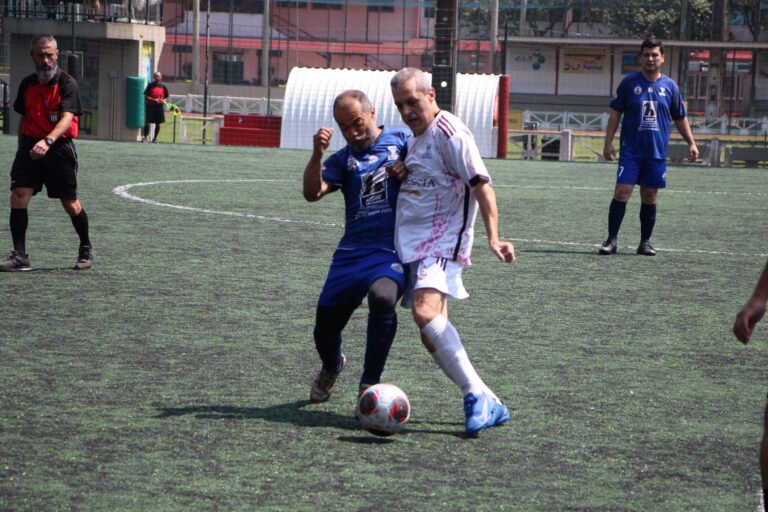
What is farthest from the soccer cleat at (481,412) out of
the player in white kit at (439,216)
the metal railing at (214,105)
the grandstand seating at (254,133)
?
the metal railing at (214,105)

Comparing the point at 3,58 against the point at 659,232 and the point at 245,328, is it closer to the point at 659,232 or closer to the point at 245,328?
the point at 659,232

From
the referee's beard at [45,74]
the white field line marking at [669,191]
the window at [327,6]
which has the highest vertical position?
the window at [327,6]

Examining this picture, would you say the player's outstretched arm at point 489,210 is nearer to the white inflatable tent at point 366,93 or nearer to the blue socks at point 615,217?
the blue socks at point 615,217

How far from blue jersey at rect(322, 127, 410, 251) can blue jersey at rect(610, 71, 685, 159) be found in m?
6.99

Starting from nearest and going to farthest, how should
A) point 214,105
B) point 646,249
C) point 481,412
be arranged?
point 481,412 < point 646,249 < point 214,105

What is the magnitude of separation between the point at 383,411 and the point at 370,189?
1.09m

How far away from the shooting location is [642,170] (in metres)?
12.6

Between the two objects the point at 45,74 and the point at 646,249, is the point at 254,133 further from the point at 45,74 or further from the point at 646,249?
the point at 45,74

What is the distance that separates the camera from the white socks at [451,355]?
5.60 m

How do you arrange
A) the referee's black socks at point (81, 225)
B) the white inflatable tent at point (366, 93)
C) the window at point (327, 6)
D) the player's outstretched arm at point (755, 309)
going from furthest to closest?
the window at point (327, 6), the white inflatable tent at point (366, 93), the referee's black socks at point (81, 225), the player's outstretched arm at point (755, 309)

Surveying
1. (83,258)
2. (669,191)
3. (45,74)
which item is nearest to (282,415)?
(83,258)

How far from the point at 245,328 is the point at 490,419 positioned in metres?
2.81

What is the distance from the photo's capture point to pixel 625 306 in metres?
9.38

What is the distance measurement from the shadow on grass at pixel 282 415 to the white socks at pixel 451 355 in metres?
0.21
